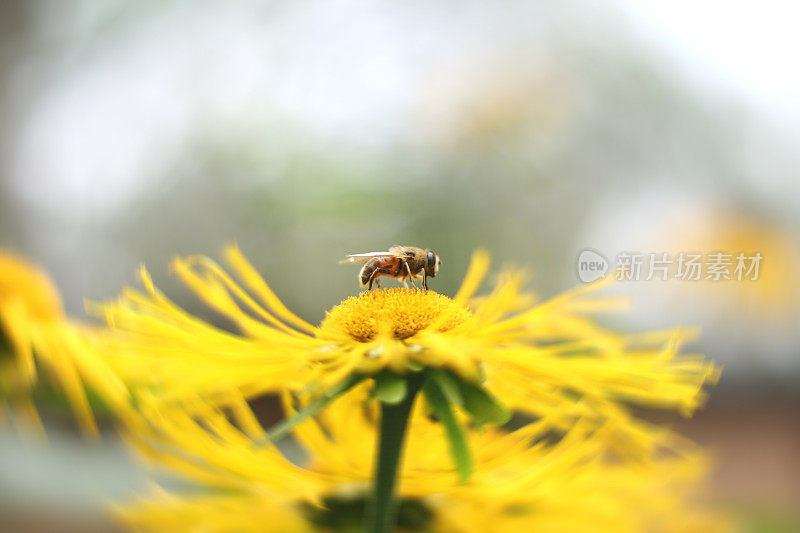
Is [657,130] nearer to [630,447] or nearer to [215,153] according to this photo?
[215,153]

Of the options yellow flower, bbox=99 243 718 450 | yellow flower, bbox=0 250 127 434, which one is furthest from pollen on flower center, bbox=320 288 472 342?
yellow flower, bbox=0 250 127 434

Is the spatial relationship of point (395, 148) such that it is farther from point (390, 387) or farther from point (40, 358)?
point (390, 387)

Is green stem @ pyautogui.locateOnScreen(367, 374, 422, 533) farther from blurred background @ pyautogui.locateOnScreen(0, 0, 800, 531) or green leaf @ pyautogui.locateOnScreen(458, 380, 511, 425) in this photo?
blurred background @ pyautogui.locateOnScreen(0, 0, 800, 531)

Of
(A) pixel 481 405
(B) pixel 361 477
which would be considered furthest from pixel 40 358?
(A) pixel 481 405

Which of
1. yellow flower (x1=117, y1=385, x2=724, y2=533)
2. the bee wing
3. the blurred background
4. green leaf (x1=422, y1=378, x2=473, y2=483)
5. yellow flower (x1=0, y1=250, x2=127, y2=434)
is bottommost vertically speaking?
green leaf (x1=422, y1=378, x2=473, y2=483)

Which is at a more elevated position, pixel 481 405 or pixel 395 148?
pixel 395 148

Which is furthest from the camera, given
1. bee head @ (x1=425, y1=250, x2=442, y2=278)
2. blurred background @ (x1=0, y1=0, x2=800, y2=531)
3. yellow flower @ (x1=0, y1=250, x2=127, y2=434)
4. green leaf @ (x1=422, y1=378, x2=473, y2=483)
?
blurred background @ (x1=0, y1=0, x2=800, y2=531)

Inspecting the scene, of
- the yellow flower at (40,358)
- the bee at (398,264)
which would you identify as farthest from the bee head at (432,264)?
the yellow flower at (40,358)
